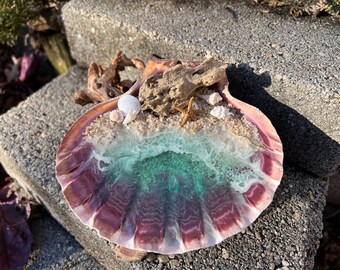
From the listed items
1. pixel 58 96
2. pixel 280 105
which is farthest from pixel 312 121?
pixel 58 96

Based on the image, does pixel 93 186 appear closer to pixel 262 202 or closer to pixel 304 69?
pixel 262 202

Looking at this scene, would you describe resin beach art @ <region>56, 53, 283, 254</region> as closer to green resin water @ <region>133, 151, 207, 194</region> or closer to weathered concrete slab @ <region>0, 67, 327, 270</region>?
green resin water @ <region>133, 151, 207, 194</region>

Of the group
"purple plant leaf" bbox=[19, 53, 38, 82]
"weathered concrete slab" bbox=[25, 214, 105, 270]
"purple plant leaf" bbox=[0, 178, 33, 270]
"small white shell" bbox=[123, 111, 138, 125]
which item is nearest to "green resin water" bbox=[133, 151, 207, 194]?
"small white shell" bbox=[123, 111, 138, 125]

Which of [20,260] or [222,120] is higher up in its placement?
[222,120]

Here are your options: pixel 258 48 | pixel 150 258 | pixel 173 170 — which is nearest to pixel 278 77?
pixel 258 48

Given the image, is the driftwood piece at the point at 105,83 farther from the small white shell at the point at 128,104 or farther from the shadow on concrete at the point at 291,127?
the shadow on concrete at the point at 291,127

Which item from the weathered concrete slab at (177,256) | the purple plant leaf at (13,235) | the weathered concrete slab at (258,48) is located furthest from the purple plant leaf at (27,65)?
the purple plant leaf at (13,235)

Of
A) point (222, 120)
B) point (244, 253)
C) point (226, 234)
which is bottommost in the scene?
point (244, 253)
